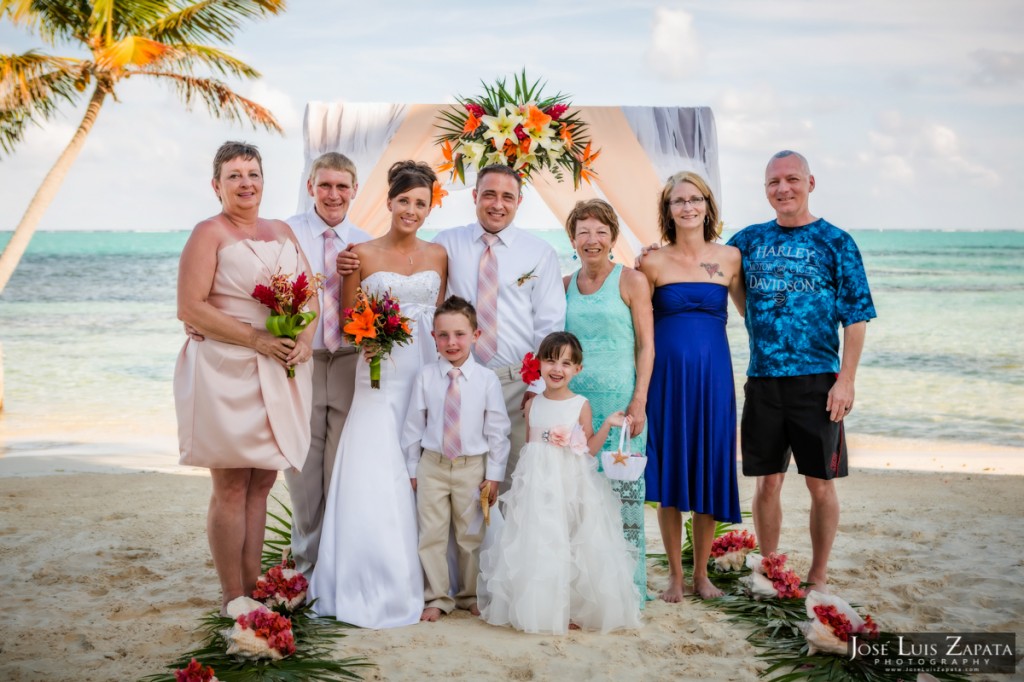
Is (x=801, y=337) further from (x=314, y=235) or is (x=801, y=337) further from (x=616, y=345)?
(x=314, y=235)

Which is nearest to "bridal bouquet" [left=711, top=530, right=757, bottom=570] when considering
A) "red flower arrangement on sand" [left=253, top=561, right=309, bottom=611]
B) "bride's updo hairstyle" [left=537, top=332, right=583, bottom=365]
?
"bride's updo hairstyle" [left=537, top=332, right=583, bottom=365]

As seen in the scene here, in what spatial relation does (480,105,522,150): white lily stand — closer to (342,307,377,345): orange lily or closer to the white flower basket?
(342,307,377,345): orange lily

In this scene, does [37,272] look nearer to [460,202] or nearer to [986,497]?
[460,202]

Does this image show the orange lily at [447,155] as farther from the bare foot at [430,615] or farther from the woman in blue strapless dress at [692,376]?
the bare foot at [430,615]

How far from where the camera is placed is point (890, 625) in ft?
13.8

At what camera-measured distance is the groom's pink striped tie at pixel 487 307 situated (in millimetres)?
4426

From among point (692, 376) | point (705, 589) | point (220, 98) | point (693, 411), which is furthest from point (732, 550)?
point (220, 98)

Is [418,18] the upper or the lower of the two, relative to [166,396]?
upper

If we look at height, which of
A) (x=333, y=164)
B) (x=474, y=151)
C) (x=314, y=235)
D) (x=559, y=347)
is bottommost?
(x=559, y=347)

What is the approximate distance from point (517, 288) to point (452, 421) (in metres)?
Result: 0.80

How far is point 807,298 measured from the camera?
4.32 m

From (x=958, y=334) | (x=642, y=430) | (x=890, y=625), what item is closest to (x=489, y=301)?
(x=642, y=430)

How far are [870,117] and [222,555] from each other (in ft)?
125

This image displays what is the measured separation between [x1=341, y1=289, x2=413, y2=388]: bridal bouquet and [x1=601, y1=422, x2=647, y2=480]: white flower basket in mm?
1115
